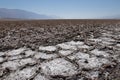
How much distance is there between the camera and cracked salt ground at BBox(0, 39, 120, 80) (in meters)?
1.67

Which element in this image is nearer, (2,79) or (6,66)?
(2,79)

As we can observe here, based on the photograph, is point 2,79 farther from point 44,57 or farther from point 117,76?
point 117,76

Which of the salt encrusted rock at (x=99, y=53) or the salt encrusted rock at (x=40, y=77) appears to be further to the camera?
the salt encrusted rock at (x=99, y=53)

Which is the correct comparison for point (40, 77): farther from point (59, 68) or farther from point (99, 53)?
point (99, 53)

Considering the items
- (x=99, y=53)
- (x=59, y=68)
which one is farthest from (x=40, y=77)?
(x=99, y=53)

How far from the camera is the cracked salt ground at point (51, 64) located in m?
1.67

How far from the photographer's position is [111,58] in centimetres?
214

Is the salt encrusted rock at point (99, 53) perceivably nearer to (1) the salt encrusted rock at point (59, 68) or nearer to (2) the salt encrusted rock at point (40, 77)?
(1) the salt encrusted rock at point (59, 68)

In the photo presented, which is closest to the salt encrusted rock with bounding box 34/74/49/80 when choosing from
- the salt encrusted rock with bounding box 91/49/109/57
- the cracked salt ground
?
the cracked salt ground

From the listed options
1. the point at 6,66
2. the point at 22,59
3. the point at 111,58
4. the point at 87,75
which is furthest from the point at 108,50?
the point at 6,66

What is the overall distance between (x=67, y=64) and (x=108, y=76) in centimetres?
54

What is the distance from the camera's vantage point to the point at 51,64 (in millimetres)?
1956

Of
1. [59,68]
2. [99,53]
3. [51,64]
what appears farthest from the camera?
[99,53]

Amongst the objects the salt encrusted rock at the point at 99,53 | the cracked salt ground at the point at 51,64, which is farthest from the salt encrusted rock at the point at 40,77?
the salt encrusted rock at the point at 99,53
